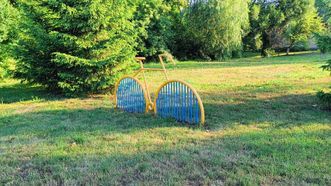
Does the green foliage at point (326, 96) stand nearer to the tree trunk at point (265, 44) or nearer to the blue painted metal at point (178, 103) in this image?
the blue painted metal at point (178, 103)

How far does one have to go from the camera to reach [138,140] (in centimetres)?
393

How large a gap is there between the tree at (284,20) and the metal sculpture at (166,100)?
2082cm

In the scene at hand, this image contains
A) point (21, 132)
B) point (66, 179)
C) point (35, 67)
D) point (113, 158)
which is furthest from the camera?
point (35, 67)

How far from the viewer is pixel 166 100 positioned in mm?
5078

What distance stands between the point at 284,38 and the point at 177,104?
895 inches

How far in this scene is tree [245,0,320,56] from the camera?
2394 cm

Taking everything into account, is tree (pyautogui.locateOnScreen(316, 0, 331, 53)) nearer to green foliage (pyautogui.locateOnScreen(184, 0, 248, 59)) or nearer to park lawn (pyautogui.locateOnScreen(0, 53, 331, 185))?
park lawn (pyautogui.locateOnScreen(0, 53, 331, 185))

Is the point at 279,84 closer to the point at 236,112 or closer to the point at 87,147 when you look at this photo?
the point at 236,112

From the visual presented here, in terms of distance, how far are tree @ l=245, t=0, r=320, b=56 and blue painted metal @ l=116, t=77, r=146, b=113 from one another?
20.7 meters

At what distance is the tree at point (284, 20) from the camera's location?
2394 centimetres

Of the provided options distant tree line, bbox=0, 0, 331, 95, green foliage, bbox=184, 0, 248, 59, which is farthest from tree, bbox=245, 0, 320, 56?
distant tree line, bbox=0, 0, 331, 95

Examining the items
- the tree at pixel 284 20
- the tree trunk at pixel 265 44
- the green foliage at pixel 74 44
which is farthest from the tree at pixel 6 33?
the tree trunk at pixel 265 44

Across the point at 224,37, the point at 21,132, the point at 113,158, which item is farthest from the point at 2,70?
the point at 224,37

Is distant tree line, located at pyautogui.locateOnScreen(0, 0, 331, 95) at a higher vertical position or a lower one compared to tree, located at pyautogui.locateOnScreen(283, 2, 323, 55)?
lower
